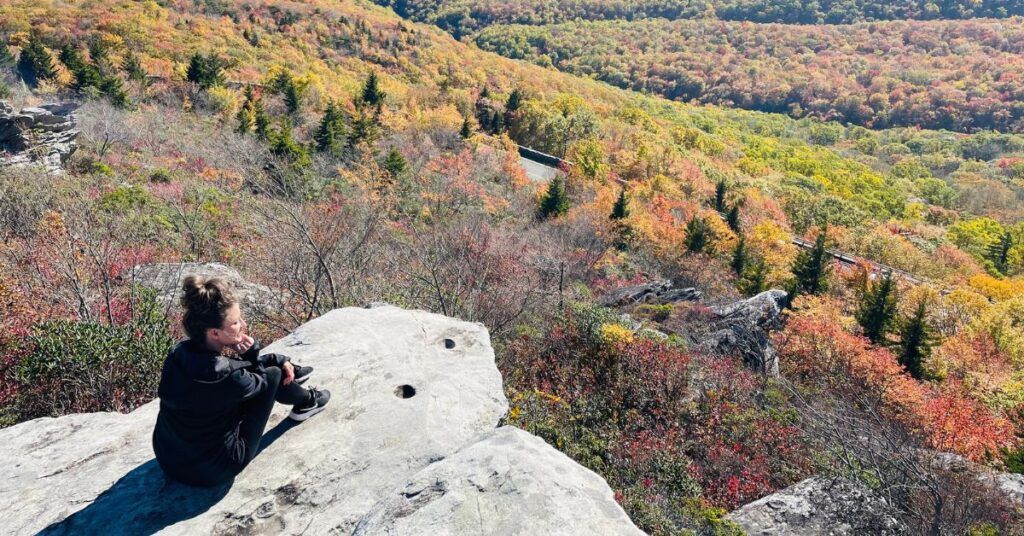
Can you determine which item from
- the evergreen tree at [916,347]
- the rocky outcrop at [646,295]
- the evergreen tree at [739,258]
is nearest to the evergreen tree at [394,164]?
the rocky outcrop at [646,295]

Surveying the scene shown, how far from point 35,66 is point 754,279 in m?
40.5

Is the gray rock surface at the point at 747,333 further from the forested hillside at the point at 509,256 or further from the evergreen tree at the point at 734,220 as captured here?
the evergreen tree at the point at 734,220

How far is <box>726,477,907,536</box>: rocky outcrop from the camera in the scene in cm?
721

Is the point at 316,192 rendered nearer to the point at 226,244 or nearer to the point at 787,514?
the point at 226,244

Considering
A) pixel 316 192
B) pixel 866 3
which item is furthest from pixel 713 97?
pixel 316 192

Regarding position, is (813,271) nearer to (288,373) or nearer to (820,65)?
(288,373)

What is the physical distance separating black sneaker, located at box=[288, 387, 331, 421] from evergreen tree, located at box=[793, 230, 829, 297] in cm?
2544

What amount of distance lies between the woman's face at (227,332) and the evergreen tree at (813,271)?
2643 cm

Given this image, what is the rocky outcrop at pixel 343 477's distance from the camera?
332 centimetres

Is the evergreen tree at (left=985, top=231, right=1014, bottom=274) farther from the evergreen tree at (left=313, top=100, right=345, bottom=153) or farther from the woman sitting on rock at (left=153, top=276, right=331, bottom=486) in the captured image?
the woman sitting on rock at (left=153, top=276, right=331, bottom=486)

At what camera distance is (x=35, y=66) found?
92.9 ft

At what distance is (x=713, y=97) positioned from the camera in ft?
380

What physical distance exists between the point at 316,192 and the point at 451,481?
60.9ft

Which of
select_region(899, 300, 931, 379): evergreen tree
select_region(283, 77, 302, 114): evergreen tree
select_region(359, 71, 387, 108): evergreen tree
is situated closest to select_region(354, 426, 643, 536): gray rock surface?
select_region(899, 300, 931, 379): evergreen tree
